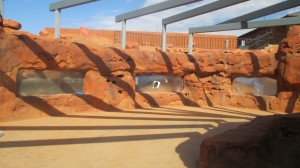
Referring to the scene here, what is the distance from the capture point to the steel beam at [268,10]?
28.0 ft

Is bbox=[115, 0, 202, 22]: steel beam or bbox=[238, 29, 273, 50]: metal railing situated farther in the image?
bbox=[238, 29, 273, 50]: metal railing

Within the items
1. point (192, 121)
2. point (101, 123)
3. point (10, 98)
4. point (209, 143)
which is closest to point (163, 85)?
point (192, 121)

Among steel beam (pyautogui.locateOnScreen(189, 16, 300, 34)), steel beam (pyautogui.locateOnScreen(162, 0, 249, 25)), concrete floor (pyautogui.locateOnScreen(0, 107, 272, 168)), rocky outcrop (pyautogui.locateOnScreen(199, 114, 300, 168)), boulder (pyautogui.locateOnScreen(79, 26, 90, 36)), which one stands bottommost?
concrete floor (pyautogui.locateOnScreen(0, 107, 272, 168))

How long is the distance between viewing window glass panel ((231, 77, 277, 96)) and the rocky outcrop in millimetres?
7380

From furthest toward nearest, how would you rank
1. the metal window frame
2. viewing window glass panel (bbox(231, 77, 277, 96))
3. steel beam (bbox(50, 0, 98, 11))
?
1. viewing window glass panel (bbox(231, 77, 277, 96))
2. the metal window frame
3. steel beam (bbox(50, 0, 98, 11))

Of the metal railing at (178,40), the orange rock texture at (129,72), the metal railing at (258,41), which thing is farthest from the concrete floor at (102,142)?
the metal railing at (178,40)

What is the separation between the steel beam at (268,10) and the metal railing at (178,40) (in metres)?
11.5

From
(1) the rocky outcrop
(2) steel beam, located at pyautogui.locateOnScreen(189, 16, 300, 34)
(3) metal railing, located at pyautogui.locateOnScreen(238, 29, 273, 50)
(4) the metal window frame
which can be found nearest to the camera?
(1) the rocky outcrop

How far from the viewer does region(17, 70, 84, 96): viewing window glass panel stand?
800 centimetres

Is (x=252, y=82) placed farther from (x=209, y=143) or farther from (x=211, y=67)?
(x=209, y=143)

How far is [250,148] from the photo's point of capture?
3.45 m

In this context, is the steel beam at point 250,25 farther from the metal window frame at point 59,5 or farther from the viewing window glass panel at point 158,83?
the metal window frame at point 59,5

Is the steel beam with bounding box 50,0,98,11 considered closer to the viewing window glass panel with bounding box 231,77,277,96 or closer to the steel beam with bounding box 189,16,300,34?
the steel beam with bounding box 189,16,300,34

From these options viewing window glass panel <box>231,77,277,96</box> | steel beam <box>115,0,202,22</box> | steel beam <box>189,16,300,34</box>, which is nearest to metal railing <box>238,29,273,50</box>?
viewing window glass panel <box>231,77,277,96</box>
